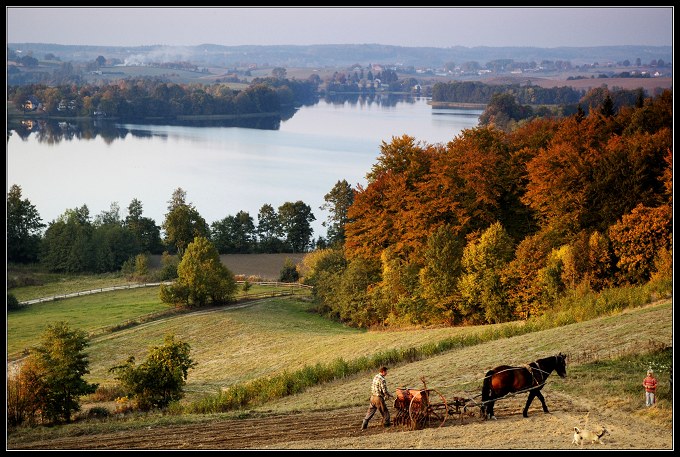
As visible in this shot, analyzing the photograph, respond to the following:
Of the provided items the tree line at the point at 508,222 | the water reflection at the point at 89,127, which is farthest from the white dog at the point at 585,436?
the water reflection at the point at 89,127

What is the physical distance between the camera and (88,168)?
86.2 meters

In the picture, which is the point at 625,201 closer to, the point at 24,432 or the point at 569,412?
the point at 569,412

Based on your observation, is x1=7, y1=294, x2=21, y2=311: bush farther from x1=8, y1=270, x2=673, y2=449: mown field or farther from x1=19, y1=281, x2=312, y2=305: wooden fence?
x1=8, y1=270, x2=673, y2=449: mown field

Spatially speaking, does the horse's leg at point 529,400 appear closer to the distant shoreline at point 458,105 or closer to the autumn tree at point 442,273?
the autumn tree at point 442,273

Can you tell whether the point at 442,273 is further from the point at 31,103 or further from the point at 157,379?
the point at 31,103

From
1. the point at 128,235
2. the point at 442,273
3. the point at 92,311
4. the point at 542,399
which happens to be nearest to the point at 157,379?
the point at 542,399

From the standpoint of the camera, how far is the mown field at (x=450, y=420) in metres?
14.5

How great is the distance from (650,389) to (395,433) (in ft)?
14.2

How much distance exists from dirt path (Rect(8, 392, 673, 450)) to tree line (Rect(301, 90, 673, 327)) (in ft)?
45.3

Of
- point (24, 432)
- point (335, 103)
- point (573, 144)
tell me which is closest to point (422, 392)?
point (24, 432)

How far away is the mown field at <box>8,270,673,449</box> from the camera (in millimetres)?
14477

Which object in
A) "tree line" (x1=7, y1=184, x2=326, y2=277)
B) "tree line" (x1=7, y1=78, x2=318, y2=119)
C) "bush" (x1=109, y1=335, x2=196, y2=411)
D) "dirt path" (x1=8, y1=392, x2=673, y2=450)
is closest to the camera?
"dirt path" (x1=8, y1=392, x2=673, y2=450)

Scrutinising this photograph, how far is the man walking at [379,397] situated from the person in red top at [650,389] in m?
4.28

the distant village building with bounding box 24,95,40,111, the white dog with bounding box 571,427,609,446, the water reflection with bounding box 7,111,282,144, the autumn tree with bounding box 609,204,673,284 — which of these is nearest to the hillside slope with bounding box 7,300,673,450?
the white dog with bounding box 571,427,609,446
